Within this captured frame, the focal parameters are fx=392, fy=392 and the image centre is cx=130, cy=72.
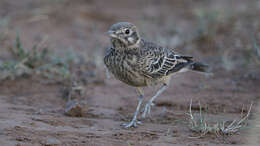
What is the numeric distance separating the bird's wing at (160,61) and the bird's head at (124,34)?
283 mm

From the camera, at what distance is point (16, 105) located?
6.61m

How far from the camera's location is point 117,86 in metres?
8.10

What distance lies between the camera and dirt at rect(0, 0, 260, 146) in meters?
5.22

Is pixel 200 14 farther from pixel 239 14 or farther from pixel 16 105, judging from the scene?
pixel 16 105

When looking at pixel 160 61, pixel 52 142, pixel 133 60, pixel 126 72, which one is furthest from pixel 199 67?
pixel 52 142

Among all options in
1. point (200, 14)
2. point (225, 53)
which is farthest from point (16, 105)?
point (200, 14)

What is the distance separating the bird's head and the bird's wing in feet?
0.93

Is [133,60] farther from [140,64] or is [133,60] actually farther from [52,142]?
[52,142]

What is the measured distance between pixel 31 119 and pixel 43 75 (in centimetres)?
257

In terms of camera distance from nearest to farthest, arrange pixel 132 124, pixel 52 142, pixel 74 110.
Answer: pixel 52 142 < pixel 132 124 < pixel 74 110

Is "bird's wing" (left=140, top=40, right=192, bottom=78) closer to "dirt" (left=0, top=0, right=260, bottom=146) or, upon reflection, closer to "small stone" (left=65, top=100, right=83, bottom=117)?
"dirt" (left=0, top=0, right=260, bottom=146)

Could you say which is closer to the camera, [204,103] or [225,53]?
[204,103]

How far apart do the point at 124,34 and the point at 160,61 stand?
0.94m

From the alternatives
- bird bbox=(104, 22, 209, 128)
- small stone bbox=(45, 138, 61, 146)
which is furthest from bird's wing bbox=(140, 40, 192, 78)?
small stone bbox=(45, 138, 61, 146)
